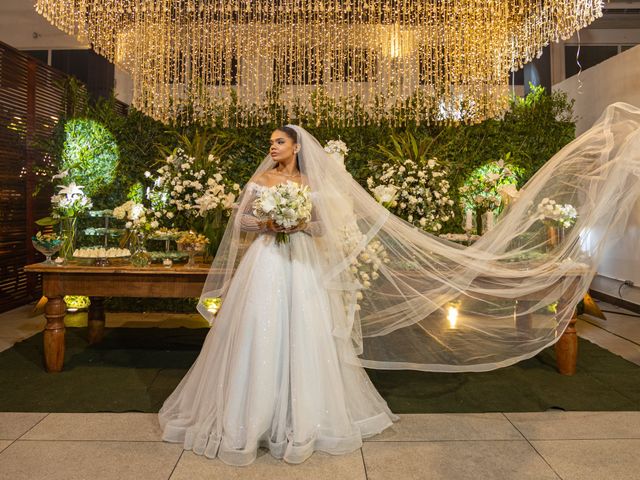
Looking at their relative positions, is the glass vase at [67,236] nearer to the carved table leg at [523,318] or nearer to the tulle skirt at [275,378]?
the tulle skirt at [275,378]

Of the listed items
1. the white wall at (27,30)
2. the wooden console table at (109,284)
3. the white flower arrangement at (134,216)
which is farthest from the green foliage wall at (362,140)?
the white wall at (27,30)

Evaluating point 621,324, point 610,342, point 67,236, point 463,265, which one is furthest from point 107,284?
point 621,324

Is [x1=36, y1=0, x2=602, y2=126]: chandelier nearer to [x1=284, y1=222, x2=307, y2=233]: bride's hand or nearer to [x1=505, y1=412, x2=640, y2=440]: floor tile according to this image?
[x1=284, y1=222, x2=307, y2=233]: bride's hand

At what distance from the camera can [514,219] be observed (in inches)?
133

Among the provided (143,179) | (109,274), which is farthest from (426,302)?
(143,179)

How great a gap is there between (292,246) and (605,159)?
2.01 metres

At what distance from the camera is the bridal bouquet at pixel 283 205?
2734 mm

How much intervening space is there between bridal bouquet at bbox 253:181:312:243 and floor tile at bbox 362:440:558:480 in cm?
124

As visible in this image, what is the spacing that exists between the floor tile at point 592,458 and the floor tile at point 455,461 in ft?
0.25

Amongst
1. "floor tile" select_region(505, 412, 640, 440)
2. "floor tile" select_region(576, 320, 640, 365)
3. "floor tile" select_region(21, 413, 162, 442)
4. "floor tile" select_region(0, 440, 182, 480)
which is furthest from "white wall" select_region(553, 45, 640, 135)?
"floor tile" select_region(0, 440, 182, 480)

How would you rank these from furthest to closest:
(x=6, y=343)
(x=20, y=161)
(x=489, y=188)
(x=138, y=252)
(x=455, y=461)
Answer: (x=20, y=161)
(x=489, y=188)
(x=6, y=343)
(x=138, y=252)
(x=455, y=461)

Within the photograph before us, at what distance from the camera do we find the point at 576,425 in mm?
Result: 3047

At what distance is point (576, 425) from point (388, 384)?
120 centimetres

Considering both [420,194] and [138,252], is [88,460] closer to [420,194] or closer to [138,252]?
[138,252]
